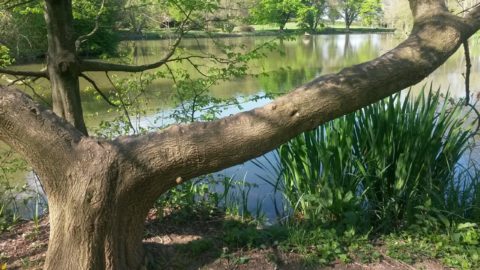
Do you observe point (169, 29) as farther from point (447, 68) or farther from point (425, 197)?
point (447, 68)

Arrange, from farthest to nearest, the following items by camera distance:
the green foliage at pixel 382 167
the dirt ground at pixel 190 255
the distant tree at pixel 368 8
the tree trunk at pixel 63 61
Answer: the distant tree at pixel 368 8 < the tree trunk at pixel 63 61 < the green foliage at pixel 382 167 < the dirt ground at pixel 190 255

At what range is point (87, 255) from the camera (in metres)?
2.29

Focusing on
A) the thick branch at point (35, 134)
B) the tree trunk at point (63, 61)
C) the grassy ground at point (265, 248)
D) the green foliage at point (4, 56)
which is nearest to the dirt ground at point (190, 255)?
the grassy ground at point (265, 248)

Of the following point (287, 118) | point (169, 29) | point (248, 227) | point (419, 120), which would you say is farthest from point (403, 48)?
point (169, 29)

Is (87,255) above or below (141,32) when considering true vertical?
below

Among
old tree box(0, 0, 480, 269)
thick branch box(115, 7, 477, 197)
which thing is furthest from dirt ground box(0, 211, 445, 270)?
thick branch box(115, 7, 477, 197)

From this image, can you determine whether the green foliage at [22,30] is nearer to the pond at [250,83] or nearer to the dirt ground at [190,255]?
the pond at [250,83]

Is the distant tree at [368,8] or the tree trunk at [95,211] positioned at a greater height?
the distant tree at [368,8]

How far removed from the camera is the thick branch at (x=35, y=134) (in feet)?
7.18

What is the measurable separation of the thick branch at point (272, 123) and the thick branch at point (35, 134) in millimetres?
271

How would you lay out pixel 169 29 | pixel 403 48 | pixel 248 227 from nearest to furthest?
pixel 403 48
pixel 248 227
pixel 169 29

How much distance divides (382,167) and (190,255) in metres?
1.61

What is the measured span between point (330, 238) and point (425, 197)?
88 centimetres

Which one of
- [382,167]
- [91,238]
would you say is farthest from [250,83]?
[91,238]
